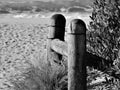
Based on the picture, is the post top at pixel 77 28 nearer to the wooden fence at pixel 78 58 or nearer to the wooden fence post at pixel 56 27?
the wooden fence at pixel 78 58

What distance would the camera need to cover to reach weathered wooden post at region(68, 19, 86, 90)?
2.83 metres

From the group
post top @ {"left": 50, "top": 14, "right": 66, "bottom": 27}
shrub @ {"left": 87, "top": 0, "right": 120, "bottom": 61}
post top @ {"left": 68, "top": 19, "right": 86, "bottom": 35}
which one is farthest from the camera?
post top @ {"left": 50, "top": 14, "right": 66, "bottom": 27}

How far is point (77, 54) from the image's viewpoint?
9.45 ft

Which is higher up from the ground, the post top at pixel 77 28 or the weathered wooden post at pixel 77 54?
the post top at pixel 77 28

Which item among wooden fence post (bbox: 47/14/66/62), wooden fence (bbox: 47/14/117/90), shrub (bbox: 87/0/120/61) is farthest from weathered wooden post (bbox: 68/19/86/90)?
wooden fence post (bbox: 47/14/66/62)

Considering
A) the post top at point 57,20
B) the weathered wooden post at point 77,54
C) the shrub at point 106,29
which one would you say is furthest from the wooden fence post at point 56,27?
the weathered wooden post at point 77,54

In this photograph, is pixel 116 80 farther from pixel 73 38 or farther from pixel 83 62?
pixel 73 38

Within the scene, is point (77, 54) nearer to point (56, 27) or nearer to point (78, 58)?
point (78, 58)

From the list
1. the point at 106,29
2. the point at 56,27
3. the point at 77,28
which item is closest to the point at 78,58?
the point at 77,28

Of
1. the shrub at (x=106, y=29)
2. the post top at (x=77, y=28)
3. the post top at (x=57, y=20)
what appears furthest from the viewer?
the post top at (x=57, y=20)

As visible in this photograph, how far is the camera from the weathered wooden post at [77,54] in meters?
2.83

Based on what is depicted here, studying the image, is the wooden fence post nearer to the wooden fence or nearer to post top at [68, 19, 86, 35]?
the wooden fence

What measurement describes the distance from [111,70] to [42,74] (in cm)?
97

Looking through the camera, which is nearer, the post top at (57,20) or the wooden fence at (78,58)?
the wooden fence at (78,58)
